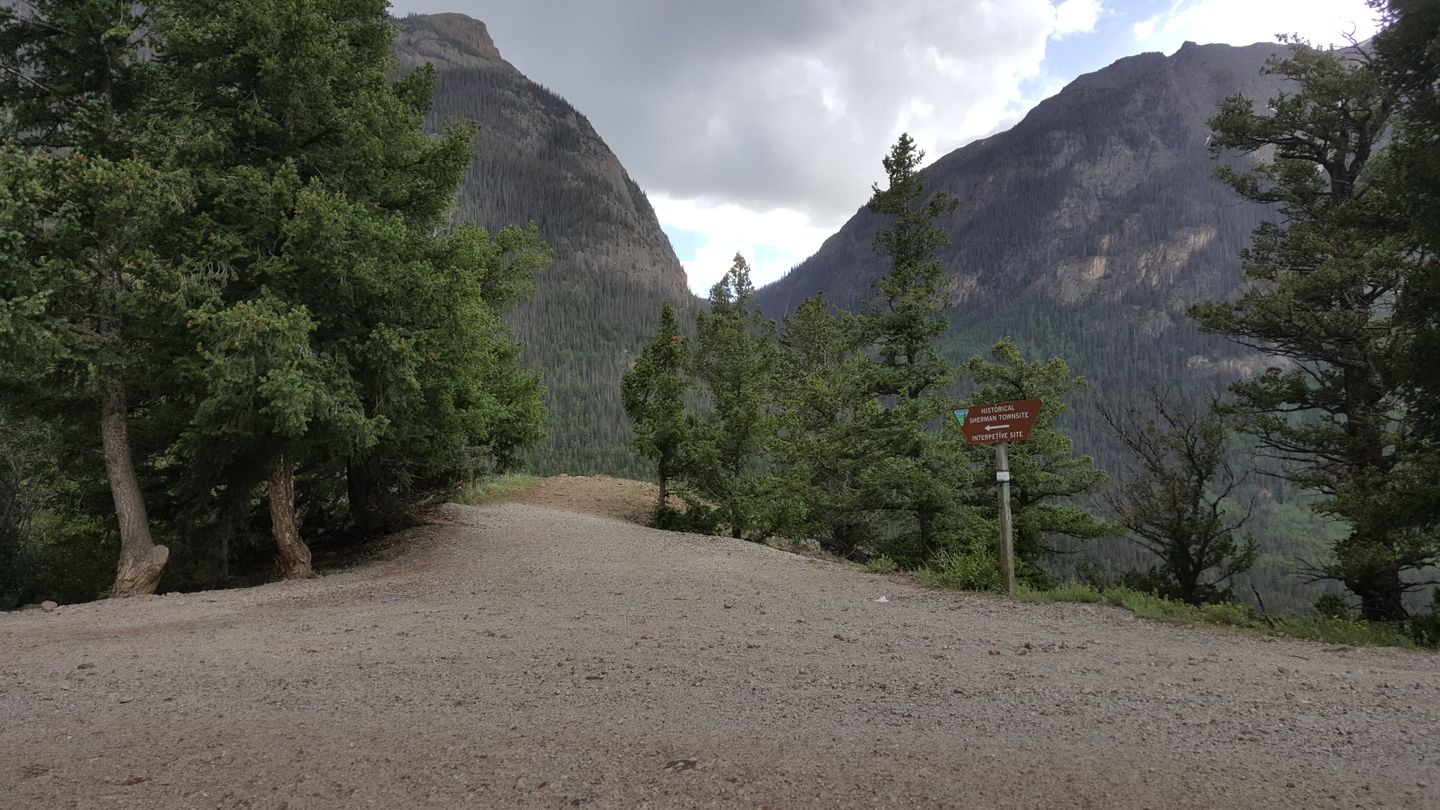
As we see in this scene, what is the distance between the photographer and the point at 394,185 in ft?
36.6

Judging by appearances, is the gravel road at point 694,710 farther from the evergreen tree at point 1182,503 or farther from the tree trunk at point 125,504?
the evergreen tree at point 1182,503

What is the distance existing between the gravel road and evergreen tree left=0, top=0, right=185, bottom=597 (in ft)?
10.7

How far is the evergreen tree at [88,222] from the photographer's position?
26.8ft

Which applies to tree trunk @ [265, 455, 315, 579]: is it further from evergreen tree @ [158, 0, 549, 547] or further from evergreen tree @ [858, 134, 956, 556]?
evergreen tree @ [858, 134, 956, 556]

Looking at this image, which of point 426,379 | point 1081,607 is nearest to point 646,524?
point 426,379

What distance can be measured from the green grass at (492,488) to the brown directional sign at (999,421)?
17.2 metres

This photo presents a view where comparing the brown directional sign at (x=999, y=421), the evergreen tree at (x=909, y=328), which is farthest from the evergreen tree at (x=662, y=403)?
the brown directional sign at (x=999, y=421)

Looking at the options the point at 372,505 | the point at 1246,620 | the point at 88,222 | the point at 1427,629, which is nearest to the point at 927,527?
the point at 1246,620

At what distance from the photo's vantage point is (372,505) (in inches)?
639

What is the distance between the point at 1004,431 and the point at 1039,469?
10.6 m

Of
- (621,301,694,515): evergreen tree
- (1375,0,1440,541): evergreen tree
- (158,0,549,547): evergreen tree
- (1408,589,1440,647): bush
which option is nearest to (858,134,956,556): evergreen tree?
(621,301,694,515): evergreen tree

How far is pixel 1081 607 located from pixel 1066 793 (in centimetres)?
600

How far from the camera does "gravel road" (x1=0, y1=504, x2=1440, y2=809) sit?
124 inches

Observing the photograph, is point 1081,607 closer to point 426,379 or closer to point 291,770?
point 291,770
